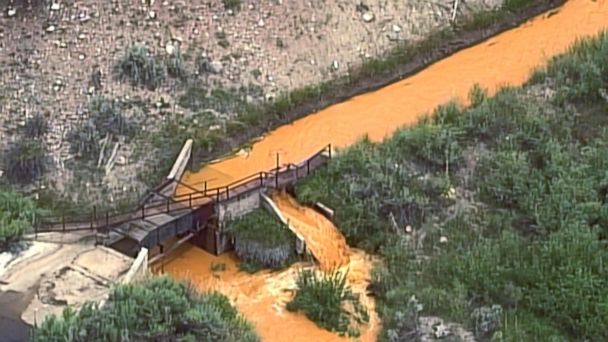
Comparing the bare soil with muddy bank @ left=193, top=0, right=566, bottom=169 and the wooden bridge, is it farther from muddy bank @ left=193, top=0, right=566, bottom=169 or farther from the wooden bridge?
the wooden bridge

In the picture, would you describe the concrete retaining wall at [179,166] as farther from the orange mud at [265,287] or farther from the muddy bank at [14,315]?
the muddy bank at [14,315]

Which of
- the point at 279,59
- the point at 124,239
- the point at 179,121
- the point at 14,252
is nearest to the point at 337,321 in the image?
the point at 124,239

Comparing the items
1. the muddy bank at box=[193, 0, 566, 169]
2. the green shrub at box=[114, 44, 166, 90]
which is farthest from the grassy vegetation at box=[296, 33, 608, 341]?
the green shrub at box=[114, 44, 166, 90]

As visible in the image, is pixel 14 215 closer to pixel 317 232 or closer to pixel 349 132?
pixel 317 232

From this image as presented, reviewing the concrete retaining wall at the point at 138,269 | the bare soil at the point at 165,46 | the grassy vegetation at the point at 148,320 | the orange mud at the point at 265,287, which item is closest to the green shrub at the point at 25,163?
the bare soil at the point at 165,46

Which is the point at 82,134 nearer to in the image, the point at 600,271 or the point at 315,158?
the point at 315,158

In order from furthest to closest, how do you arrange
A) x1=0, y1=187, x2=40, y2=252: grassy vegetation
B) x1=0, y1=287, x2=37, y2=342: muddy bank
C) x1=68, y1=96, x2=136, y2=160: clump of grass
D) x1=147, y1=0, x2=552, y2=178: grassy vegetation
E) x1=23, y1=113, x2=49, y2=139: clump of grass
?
1. x1=147, y1=0, x2=552, y2=178: grassy vegetation
2. x1=23, y1=113, x2=49, y2=139: clump of grass
3. x1=68, y1=96, x2=136, y2=160: clump of grass
4. x1=0, y1=187, x2=40, y2=252: grassy vegetation
5. x1=0, y1=287, x2=37, y2=342: muddy bank
